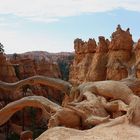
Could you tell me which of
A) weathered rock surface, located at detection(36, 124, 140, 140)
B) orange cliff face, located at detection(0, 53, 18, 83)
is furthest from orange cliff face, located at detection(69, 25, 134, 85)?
weathered rock surface, located at detection(36, 124, 140, 140)

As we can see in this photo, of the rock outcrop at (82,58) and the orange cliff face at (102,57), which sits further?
the rock outcrop at (82,58)

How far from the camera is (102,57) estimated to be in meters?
25.7

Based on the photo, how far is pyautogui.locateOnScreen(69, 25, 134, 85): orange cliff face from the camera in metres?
23.8

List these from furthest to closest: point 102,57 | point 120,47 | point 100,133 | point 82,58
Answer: point 82,58
point 102,57
point 120,47
point 100,133

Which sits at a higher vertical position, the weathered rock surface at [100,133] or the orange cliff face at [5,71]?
the weathered rock surface at [100,133]

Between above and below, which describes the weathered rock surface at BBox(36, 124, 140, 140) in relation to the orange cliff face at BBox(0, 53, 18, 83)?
above

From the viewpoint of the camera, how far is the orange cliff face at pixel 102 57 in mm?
23828

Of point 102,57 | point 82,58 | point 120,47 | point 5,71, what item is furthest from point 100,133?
point 5,71

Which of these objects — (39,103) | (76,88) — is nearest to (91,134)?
(39,103)

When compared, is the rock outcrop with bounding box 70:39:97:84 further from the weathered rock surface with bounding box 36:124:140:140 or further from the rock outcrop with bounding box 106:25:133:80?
the weathered rock surface with bounding box 36:124:140:140

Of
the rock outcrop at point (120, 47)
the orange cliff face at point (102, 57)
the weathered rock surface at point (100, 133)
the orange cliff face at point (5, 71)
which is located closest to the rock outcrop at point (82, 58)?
the orange cliff face at point (102, 57)

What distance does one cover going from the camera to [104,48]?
25.9 meters

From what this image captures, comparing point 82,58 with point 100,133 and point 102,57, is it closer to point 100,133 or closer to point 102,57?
point 102,57

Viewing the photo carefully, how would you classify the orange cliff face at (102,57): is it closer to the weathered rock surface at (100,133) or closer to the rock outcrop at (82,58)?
the rock outcrop at (82,58)
